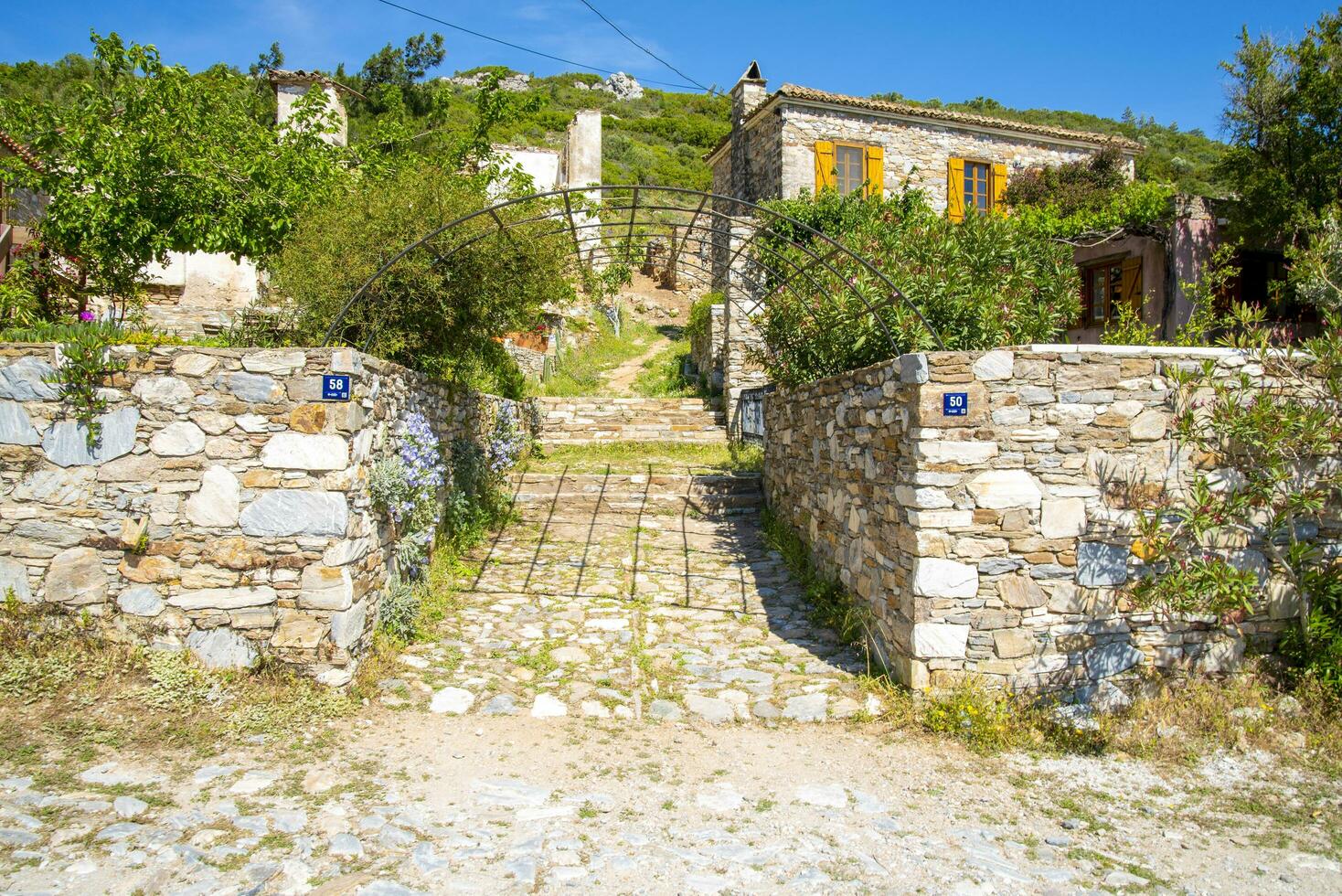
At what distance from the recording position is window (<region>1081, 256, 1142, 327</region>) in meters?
12.6

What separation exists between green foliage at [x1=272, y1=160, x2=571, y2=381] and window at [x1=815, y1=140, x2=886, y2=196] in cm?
1069

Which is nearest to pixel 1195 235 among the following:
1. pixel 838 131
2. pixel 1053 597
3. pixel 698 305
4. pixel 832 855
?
pixel 838 131

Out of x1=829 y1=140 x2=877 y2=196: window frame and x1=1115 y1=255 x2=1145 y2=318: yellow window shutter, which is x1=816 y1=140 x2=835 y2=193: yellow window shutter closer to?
x1=829 y1=140 x2=877 y2=196: window frame

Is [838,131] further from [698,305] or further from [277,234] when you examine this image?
[277,234]

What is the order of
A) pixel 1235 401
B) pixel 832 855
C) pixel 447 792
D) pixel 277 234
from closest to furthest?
1. pixel 832 855
2. pixel 447 792
3. pixel 1235 401
4. pixel 277 234

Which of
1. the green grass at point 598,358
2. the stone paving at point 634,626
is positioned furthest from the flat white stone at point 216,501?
the green grass at point 598,358

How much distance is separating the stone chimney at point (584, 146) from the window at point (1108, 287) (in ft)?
43.1

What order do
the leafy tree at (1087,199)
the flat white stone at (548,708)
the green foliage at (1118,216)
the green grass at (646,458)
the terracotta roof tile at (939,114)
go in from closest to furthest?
the flat white stone at (548,708)
the green grass at (646,458)
the green foliage at (1118,216)
the leafy tree at (1087,199)
the terracotta roof tile at (939,114)

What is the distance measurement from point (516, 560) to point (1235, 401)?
5848 mm

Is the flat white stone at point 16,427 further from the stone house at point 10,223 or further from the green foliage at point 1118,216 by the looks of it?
the green foliage at point 1118,216

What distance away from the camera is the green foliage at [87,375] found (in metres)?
4.62

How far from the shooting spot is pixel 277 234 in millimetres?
8094

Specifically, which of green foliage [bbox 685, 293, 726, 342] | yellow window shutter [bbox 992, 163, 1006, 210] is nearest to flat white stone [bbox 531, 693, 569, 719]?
green foliage [bbox 685, 293, 726, 342]

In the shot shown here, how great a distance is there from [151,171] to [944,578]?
813cm
